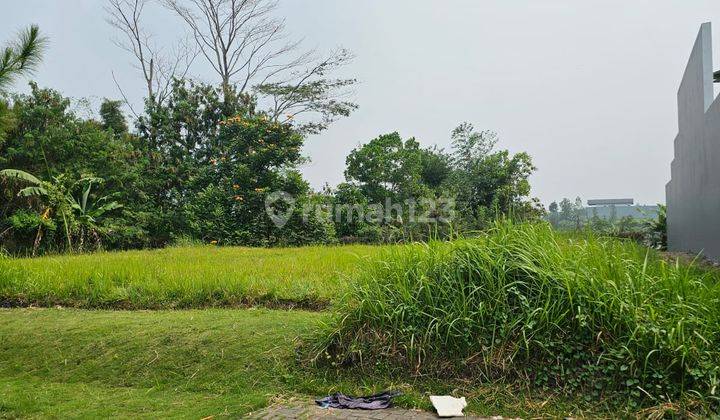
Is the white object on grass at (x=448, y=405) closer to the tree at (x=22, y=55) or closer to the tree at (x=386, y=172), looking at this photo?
the tree at (x=22, y=55)

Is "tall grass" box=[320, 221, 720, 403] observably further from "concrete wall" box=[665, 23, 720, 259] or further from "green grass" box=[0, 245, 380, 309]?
"concrete wall" box=[665, 23, 720, 259]

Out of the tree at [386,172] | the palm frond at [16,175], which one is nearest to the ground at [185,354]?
the palm frond at [16,175]

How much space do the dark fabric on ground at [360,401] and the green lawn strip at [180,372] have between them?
86mm

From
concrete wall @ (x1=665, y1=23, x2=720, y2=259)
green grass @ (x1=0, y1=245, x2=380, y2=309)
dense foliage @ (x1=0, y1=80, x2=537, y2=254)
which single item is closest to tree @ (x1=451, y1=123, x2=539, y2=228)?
dense foliage @ (x1=0, y1=80, x2=537, y2=254)

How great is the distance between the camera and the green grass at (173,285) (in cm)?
558

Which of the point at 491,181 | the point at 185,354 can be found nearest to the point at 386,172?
the point at 491,181

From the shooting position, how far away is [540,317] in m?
3.15

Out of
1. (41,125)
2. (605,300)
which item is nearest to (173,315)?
(605,300)

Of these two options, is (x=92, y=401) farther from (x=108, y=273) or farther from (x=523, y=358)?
(x=108, y=273)

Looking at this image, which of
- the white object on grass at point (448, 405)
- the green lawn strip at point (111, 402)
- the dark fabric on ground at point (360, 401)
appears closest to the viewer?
the white object on grass at point (448, 405)

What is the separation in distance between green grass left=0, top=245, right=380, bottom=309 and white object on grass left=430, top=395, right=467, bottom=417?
7.05 feet

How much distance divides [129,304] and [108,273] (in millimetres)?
1098

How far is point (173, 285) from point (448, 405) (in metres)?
4.06

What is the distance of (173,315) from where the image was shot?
5008mm
